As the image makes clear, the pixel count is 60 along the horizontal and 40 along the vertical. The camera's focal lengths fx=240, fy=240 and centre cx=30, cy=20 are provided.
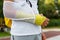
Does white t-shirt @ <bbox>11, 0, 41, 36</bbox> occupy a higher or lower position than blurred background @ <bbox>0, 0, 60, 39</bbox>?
higher

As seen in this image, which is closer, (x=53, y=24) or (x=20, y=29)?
(x=20, y=29)

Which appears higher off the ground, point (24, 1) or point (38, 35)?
point (24, 1)

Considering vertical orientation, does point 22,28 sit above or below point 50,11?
above

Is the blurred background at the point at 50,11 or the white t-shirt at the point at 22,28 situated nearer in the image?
the white t-shirt at the point at 22,28

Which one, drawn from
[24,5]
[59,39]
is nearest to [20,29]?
[24,5]

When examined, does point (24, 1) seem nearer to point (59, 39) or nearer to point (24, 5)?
point (24, 5)

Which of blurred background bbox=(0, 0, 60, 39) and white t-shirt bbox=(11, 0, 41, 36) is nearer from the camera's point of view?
white t-shirt bbox=(11, 0, 41, 36)

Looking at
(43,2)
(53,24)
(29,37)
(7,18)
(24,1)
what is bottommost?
(53,24)

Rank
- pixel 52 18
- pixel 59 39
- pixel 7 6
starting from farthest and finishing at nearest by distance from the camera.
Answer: pixel 52 18, pixel 59 39, pixel 7 6

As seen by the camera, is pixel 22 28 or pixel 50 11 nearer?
pixel 22 28

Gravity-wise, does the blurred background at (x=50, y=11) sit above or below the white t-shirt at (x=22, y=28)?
below

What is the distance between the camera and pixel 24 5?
283cm

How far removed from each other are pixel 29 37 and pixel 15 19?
0.27 metres

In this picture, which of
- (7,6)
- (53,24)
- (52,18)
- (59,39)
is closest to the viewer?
(7,6)
